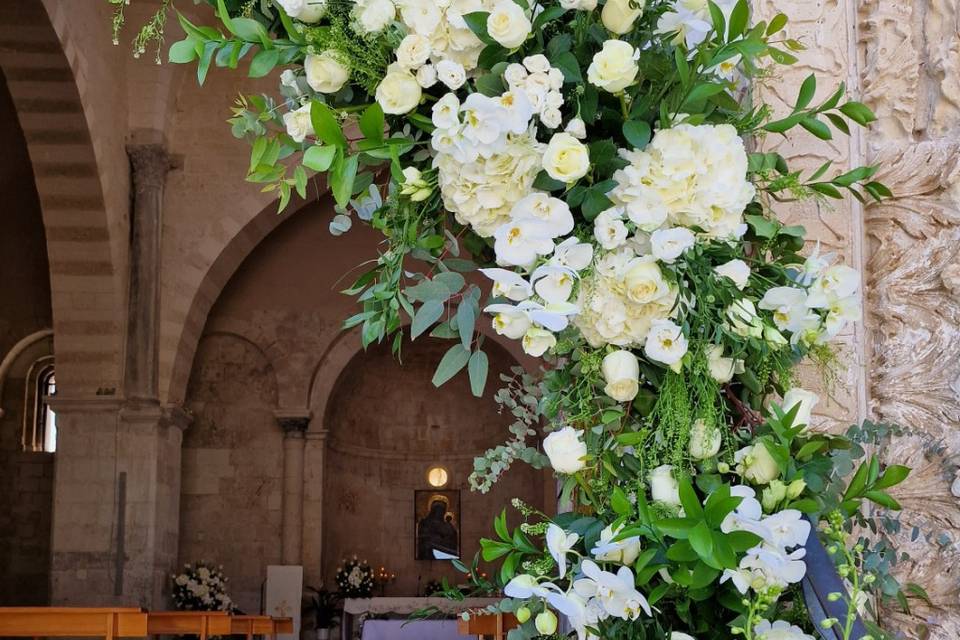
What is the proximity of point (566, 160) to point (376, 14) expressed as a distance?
329 mm

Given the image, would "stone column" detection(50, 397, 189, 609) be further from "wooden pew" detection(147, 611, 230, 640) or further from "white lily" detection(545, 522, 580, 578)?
"white lily" detection(545, 522, 580, 578)

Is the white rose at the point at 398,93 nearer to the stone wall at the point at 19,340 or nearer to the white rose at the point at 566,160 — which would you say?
the white rose at the point at 566,160

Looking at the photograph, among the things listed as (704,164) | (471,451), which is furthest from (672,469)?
(471,451)

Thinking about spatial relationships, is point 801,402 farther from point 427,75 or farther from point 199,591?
point 199,591

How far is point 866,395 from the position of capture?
1.84m

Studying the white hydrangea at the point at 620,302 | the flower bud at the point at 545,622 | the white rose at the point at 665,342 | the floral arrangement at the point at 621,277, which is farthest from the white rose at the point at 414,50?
the flower bud at the point at 545,622

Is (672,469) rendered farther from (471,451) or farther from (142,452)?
(471,451)

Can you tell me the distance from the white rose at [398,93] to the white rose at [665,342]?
416 millimetres

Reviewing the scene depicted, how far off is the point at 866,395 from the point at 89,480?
34.3 feet

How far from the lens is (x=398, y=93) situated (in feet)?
4.87

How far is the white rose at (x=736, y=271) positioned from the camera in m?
1.42

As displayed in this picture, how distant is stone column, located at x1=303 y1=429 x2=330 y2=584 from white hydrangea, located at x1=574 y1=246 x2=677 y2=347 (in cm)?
A: 1252

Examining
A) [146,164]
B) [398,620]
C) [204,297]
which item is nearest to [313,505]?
[204,297]

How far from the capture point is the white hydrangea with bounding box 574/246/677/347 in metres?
1.38
